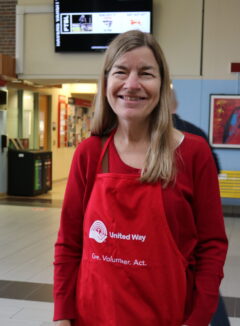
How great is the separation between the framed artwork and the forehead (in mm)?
7760

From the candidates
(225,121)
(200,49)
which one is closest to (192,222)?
(225,121)

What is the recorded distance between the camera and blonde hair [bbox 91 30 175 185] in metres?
1.25

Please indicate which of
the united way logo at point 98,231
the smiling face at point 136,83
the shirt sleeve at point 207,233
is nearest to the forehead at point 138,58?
the smiling face at point 136,83

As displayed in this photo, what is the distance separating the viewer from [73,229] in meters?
1.39

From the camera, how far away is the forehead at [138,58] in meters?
1.30

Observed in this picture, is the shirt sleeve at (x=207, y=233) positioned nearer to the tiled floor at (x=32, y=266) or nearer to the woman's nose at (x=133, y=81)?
Answer: the woman's nose at (x=133, y=81)

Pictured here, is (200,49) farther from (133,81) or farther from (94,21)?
(133,81)

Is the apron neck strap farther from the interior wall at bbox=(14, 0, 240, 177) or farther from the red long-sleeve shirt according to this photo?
the interior wall at bbox=(14, 0, 240, 177)

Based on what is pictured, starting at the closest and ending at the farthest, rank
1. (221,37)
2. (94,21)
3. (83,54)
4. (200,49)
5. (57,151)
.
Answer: (221,37)
(200,49)
(94,21)
(83,54)
(57,151)

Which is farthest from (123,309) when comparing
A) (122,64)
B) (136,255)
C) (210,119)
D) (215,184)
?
(210,119)

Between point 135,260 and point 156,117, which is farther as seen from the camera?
point 156,117

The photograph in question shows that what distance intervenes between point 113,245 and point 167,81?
488 millimetres

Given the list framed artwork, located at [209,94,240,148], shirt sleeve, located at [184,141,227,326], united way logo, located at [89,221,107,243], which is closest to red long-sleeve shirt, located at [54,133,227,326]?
shirt sleeve, located at [184,141,227,326]

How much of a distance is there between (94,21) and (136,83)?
8331 mm
